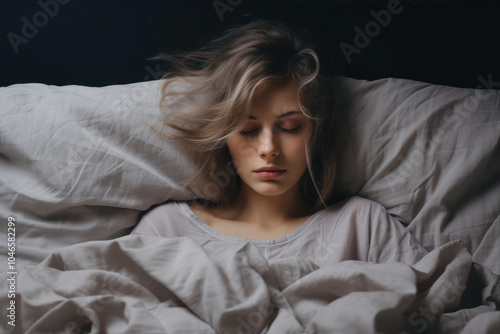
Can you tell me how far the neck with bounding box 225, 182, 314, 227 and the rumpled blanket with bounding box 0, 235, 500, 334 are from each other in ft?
0.78

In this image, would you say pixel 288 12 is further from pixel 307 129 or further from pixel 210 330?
pixel 210 330

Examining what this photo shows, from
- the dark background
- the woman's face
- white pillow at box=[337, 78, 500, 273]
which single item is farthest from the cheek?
the dark background

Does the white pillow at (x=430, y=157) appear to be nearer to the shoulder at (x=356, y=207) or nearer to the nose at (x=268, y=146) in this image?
the shoulder at (x=356, y=207)

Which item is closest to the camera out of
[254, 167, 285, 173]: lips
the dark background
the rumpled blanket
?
the rumpled blanket

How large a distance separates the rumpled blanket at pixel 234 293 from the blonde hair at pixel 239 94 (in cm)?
26

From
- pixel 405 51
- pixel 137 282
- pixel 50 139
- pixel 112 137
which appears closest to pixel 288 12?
pixel 405 51

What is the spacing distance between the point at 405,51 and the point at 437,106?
26 centimetres

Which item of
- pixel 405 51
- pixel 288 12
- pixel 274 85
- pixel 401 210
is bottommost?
pixel 401 210

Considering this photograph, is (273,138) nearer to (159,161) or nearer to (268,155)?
(268,155)

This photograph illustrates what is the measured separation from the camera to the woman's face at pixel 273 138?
93 cm

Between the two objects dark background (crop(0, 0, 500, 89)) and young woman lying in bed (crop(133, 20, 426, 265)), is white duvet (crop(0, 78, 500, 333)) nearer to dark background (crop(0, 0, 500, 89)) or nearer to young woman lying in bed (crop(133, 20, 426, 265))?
young woman lying in bed (crop(133, 20, 426, 265))

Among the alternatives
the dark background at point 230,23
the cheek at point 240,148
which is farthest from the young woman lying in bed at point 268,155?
the dark background at point 230,23

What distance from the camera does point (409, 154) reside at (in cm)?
103

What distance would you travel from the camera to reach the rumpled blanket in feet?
2.25
